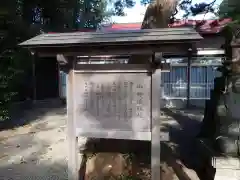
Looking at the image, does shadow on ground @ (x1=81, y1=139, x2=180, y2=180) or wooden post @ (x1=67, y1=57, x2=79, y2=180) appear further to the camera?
shadow on ground @ (x1=81, y1=139, x2=180, y2=180)

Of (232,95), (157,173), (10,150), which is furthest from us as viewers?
(10,150)

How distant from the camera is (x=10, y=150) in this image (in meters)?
6.51

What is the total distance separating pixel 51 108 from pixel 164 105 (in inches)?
235

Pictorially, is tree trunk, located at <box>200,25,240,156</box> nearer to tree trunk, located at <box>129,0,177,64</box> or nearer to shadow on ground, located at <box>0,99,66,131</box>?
tree trunk, located at <box>129,0,177,64</box>

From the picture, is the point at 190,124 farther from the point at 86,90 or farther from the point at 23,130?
the point at 86,90

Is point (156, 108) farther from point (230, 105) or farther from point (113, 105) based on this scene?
point (230, 105)

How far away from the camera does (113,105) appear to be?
366cm

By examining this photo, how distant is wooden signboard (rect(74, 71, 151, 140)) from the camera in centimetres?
358

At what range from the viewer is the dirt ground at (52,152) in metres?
4.85

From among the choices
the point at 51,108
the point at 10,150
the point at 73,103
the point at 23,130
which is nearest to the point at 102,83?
the point at 73,103

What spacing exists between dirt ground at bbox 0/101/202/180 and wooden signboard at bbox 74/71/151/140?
131 cm

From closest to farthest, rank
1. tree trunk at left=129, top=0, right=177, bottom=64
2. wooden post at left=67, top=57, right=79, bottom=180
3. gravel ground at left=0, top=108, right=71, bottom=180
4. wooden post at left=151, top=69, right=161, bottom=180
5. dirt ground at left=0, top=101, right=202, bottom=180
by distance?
1. wooden post at left=151, top=69, right=161, bottom=180
2. wooden post at left=67, top=57, right=79, bottom=180
3. dirt ground at left=0, top=101, right=202, bottom=180
4. gravel ground at left=0, top=108, right=71, bottom=180
5. tree trunk at left=129, top=0, right=177, bottom=64

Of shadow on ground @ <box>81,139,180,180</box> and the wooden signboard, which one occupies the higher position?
the wooden signboard

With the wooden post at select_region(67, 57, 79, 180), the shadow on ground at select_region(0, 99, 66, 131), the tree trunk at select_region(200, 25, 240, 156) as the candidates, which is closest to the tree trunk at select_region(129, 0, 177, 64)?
the tree trunk at select_region(200, 25, 240, 156)
